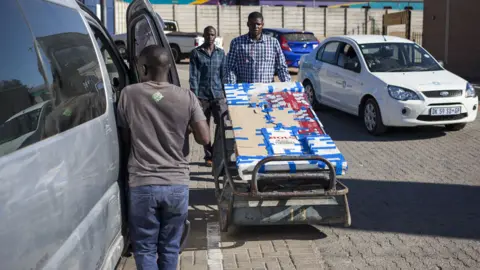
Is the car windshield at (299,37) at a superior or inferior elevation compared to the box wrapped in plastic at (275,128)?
superior

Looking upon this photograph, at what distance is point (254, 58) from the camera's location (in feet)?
22.8

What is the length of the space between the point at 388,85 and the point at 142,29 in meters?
5.95

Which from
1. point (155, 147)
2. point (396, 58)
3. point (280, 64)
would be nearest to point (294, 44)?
point (396, 58)

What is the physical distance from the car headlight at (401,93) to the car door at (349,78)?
81 centimetres

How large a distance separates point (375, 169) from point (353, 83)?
3.06 m

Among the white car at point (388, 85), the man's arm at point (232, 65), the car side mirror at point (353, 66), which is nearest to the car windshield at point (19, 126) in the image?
the man's arm at point (232, 65)

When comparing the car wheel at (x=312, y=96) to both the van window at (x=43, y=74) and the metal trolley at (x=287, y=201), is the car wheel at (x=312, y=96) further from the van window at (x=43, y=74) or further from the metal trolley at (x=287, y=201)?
the van window at (x=43, y=74)

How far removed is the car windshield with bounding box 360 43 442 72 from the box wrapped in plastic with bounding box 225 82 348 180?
182 inches

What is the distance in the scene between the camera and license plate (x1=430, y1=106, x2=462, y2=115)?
31.8 ft

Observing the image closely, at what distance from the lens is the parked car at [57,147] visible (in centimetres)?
230

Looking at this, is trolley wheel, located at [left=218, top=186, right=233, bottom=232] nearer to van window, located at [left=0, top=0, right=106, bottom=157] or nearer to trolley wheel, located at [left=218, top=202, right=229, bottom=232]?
trolley wheel, located at [left=218, top=202, right=229, bottom=232]

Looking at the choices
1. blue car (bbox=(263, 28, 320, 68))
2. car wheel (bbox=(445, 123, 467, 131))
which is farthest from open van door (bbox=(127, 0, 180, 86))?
blue car (bbox=(263, 28, 320, 68))

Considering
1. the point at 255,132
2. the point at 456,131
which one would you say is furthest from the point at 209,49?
the point at 456,131

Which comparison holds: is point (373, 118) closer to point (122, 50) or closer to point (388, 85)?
point (388, 85)
